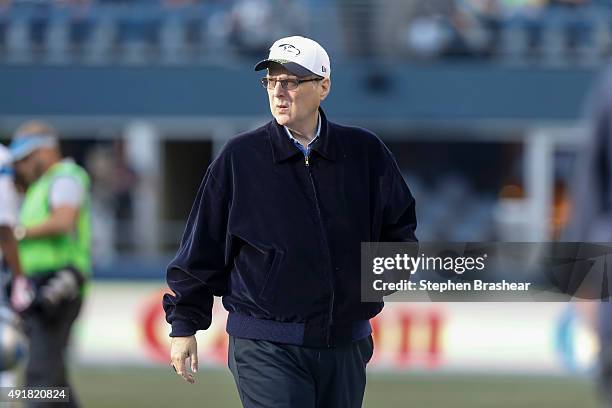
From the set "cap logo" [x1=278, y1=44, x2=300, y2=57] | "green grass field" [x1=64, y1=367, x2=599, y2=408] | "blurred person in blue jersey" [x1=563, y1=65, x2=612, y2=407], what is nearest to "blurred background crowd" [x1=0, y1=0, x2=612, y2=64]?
"green grass field" [x1=64, y1=367, x2=599, y2=408]

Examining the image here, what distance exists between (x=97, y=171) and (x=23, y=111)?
1.61 m

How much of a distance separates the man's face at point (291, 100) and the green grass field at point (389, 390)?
15.6 feet

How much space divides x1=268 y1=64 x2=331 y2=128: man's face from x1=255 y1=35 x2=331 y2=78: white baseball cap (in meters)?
0.02

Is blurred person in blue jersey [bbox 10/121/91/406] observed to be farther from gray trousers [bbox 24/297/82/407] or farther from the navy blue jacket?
the navy blue jacket

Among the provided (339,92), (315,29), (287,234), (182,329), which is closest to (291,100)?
(287,234)

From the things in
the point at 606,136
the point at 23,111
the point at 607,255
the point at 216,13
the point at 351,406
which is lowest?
the point at 351,406

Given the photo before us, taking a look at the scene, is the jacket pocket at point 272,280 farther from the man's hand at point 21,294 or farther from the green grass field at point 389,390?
the green grass field at point 389,390

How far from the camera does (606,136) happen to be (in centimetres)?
306

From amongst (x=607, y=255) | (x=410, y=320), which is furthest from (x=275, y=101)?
(x=410, y=320)

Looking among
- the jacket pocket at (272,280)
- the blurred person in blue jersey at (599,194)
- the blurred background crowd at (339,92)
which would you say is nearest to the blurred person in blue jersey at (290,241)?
the jacket pocket at (272,280)

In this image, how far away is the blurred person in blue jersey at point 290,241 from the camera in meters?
4.25

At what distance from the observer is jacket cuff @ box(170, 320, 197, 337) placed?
434 cm

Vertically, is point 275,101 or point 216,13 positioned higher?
point 216,13

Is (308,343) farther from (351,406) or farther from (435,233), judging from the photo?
(435,233)
